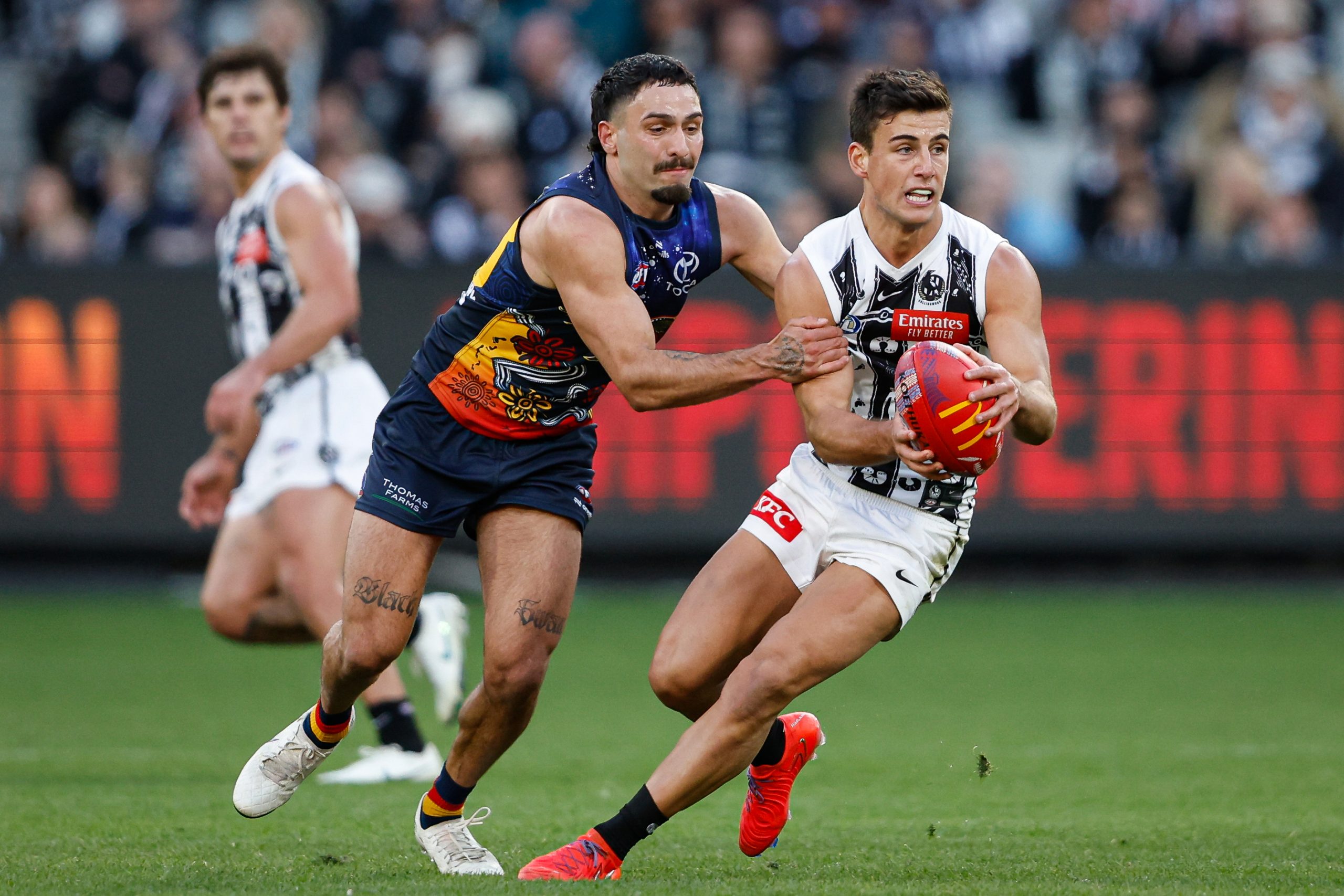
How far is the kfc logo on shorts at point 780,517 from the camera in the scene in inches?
217

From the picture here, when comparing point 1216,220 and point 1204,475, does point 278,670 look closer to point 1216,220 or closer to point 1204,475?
point 1204,475

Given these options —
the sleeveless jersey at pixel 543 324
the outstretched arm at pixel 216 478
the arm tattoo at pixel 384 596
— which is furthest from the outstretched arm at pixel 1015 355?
the outstretched arm at pixel 216 478

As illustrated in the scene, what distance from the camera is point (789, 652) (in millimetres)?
5148

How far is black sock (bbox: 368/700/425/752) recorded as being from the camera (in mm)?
7145

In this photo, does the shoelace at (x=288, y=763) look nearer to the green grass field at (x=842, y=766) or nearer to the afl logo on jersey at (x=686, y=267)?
the green grass field at (x=842, y=766)

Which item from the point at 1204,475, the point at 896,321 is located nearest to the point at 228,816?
the point at 896,321

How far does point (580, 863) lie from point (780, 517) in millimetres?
1224

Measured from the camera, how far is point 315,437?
7.30 metres

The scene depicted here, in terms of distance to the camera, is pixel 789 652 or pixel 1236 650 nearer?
pixel 789 652

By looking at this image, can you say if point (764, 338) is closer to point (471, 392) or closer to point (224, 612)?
point (224, 612)

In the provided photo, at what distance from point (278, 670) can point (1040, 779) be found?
4988 mm

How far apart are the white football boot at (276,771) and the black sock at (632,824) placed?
1.08m

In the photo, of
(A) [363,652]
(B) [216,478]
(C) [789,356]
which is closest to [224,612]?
(B) [216,478]

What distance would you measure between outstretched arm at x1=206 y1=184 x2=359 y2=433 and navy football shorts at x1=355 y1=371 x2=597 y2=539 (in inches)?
52.9
